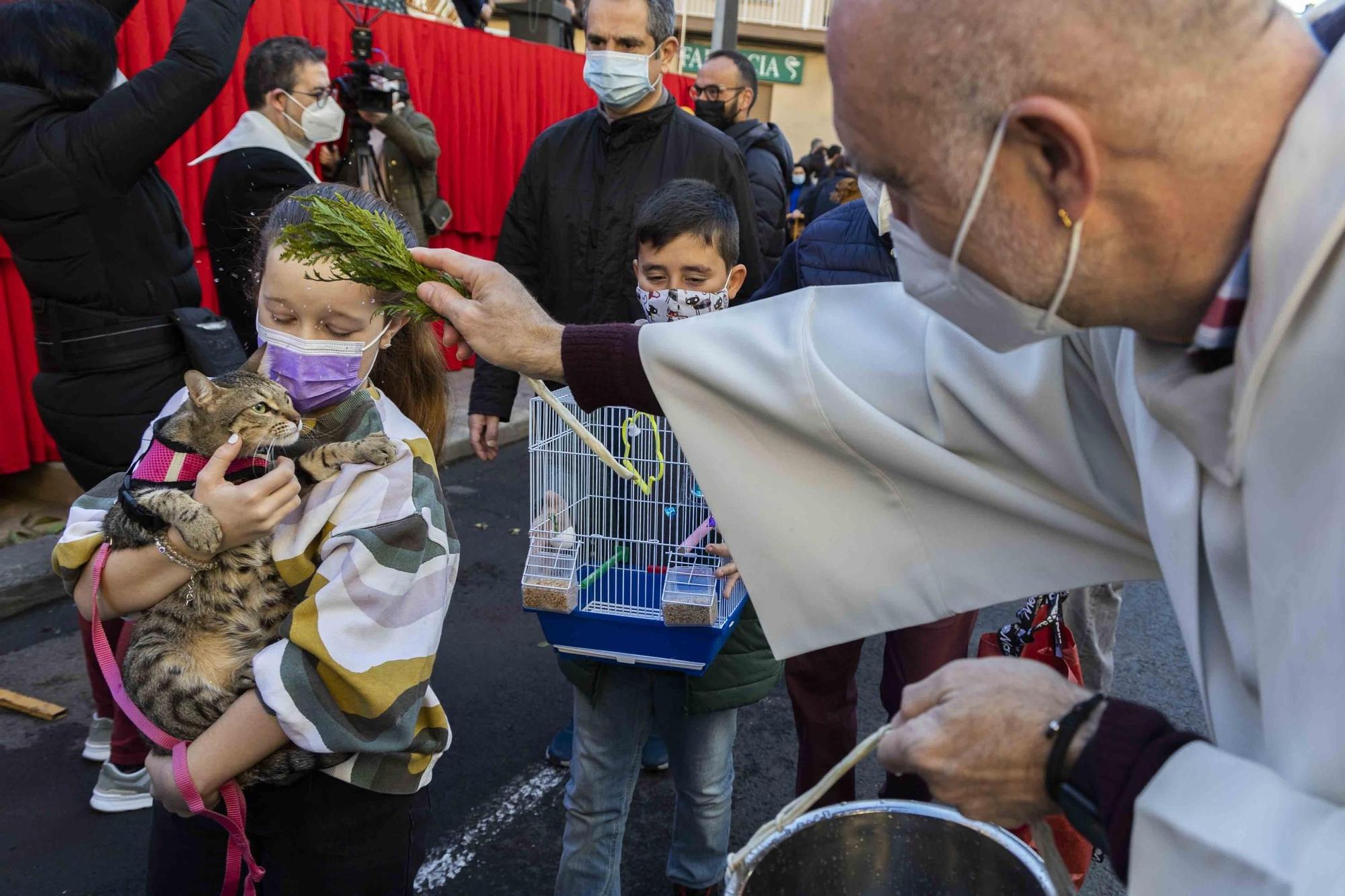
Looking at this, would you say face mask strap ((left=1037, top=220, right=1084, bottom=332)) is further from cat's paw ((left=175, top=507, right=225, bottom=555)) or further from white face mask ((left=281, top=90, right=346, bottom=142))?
white face mask ((left=281, top=90, right=346, bottom=142))

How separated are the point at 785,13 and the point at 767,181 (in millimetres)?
24718

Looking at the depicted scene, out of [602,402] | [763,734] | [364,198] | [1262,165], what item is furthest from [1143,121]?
[763,734]

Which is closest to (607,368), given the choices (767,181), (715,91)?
(767,181)

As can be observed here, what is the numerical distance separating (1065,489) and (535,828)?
2.43 metres

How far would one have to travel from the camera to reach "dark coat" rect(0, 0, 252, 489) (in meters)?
3.08

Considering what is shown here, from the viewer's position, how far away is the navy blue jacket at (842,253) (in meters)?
3.20

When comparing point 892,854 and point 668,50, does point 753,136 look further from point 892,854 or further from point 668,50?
point 892,854

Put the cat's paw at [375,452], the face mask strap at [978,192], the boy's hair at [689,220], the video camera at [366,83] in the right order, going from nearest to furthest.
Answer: the face mask strap at [978,192], the cat's paw at [375,452], the boy's hair at [689,220], the video camera at [366,83]

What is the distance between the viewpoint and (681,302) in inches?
113

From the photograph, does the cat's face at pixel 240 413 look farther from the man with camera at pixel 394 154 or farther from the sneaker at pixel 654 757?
the man with camera at pixel 394 154

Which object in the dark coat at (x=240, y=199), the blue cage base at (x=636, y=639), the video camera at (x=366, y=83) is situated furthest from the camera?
→ the video camera at (x=366, y=83)

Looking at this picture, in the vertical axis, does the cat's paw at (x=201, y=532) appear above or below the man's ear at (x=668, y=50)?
below

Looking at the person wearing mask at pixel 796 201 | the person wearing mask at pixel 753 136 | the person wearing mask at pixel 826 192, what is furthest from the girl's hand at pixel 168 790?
the person wearing mask at pixel 796 201

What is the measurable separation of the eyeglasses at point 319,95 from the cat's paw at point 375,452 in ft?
10.6
